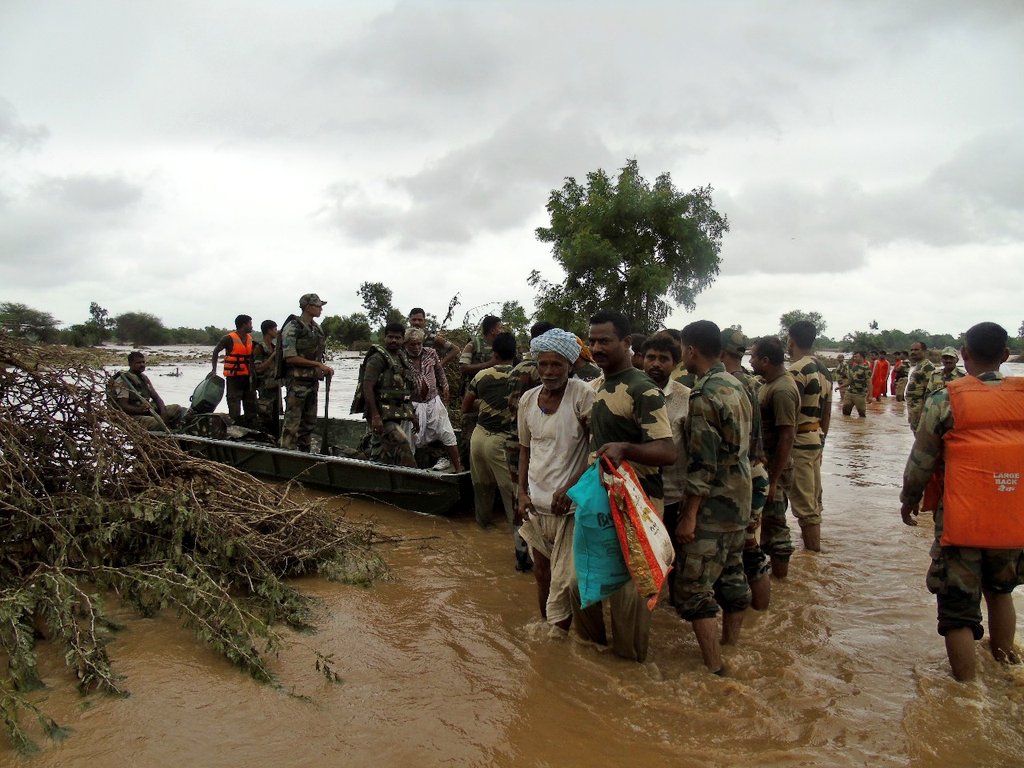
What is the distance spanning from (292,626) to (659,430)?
2402 mm

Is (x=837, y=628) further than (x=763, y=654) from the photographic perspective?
Yes

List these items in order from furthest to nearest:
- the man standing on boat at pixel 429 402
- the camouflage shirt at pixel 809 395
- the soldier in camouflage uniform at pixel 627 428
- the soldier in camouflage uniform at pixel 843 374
→ the soldier in camouflage uniform at pixel 843 374, the man standing on boat at pixel 429 402, the camouflage shirt at pixel 809 395, the soldier in camouflage uniform at pixel 627 428

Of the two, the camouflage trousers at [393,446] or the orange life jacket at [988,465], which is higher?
the orange life jacket at [988,465]

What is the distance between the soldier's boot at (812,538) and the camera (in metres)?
6.15

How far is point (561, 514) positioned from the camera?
3764 millimetres

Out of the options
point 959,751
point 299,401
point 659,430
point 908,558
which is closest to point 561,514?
point 659,430

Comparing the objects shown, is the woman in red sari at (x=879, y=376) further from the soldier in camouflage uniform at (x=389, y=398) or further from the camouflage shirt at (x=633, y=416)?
the camouflage shirt at (x=633, y=416)

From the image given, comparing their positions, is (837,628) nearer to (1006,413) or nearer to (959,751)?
(959,751)

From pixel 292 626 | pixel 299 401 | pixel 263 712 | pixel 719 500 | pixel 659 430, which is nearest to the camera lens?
pixel 263 712

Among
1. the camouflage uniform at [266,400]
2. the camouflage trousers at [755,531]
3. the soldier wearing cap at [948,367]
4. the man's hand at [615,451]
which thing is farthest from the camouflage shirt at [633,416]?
the soldier wearing cap at [948,367]

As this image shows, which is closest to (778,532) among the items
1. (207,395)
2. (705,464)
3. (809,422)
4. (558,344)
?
(809,422)

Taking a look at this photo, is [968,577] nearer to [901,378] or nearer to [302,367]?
[302,367]

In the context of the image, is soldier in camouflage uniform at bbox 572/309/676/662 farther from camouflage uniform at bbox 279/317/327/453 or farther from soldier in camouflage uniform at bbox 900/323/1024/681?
camouflage uniform at bbox 279/317/327/453

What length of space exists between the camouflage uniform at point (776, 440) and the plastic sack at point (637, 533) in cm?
184
